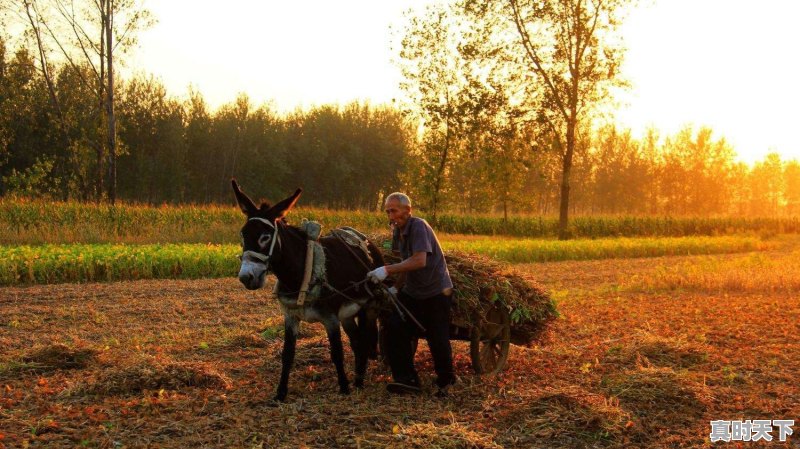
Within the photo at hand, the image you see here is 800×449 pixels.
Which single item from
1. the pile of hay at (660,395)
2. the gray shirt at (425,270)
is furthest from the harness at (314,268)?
the pile of hay at (660,395)

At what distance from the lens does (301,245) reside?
6.46 meters

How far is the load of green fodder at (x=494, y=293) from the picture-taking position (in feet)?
24.0

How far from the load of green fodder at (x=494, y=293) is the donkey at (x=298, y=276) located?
894 millimetres

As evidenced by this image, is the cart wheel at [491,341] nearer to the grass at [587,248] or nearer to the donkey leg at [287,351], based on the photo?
the donkey leg at [287,351]

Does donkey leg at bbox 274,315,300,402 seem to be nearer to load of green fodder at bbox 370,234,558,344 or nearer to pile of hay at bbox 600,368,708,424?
load of green fodder at bbox 370,234,558,344

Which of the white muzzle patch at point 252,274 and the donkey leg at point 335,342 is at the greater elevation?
the white muzzle patch at point 252,274

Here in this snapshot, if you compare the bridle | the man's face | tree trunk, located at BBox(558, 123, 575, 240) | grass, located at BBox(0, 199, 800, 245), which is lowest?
grass, located at BBox(0, 199, 800, 245)

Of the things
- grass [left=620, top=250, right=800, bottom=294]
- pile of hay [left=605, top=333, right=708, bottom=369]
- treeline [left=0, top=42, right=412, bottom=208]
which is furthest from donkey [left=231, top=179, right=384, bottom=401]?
treeline [left=0, top=42, right=412, bottom=208]

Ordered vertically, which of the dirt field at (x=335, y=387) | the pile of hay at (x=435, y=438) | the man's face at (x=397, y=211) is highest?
the man's face at (x=397, y=211)

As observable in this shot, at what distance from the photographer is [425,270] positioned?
671 cm

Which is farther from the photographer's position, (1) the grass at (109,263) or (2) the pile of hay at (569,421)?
(1) the grass at (109,263)

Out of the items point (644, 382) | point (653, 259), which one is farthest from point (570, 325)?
point (653, 259)

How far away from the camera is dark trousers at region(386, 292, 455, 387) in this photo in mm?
6816

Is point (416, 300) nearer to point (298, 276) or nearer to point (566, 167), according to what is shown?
point (298, 276)
